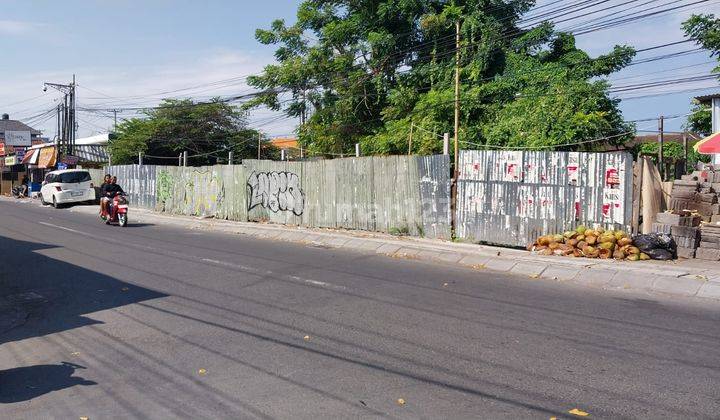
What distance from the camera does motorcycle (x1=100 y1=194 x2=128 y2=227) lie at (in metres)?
20.3

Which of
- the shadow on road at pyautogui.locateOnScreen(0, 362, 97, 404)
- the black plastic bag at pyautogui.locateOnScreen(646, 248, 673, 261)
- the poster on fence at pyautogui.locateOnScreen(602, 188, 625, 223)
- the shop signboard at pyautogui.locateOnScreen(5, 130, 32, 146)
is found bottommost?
the shadow on road at pyautogui.locateOnScreen(0, 362, 97, 404)

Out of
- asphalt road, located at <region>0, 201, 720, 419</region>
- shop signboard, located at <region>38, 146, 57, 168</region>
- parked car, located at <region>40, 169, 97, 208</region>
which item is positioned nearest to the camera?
asphalt road, located at <region>0, 201, 720, 419</region>

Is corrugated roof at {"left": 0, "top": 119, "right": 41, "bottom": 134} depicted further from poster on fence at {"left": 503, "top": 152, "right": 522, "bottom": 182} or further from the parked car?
poster on fence at {"left": 503, "top": 152, "right": 522, "bottom": 182}

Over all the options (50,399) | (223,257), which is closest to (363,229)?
(223,257)

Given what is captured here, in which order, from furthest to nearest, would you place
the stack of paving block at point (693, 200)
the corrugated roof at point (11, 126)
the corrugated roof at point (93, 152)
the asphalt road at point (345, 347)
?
the corrugated roof at point (11, 126)
the corrugated roof at point (93, 152)
the stack of paving block at point (693, 200)
the asphalt road at point (345, 347)

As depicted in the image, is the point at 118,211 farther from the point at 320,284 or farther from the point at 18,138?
the point at 18,138

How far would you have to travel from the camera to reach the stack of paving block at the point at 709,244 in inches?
428

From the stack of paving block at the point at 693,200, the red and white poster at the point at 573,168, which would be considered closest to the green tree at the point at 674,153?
Answer: the stack of paving block at the point at 693,200

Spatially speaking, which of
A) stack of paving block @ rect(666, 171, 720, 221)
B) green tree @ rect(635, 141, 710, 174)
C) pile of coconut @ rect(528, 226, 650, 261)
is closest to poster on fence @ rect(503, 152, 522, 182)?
pile of coconut @ rect(528, 226, 650, 261)

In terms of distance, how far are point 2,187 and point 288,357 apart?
5641 cm

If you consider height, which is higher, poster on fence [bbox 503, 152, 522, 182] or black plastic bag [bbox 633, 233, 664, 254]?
poster on fence [bbox 503, 152, 522, 182]

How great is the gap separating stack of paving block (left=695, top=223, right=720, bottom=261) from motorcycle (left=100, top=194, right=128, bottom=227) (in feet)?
53.8

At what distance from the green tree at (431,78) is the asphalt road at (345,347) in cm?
1060

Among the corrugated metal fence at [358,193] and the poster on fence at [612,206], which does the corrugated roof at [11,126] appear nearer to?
the corrugated metal fence at [358,193]
